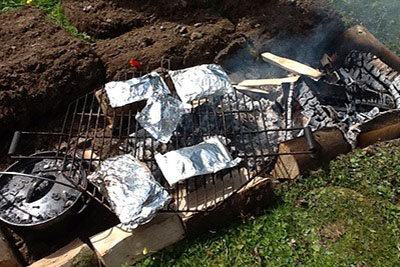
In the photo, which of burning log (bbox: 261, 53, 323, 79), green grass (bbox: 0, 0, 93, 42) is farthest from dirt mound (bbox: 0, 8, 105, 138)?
burning log (bbox: 261, 53, 323, 79)

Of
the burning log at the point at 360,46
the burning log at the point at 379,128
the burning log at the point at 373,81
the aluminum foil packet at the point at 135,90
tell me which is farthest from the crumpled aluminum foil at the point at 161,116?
the burning log at the point at 360,46

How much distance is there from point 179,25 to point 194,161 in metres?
2.08

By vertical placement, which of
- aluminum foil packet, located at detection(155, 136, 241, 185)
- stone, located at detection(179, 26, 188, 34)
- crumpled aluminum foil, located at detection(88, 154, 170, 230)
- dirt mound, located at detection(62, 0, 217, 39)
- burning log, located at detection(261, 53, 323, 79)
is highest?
dirt mound, located at detection(62, 0, 217, 39)

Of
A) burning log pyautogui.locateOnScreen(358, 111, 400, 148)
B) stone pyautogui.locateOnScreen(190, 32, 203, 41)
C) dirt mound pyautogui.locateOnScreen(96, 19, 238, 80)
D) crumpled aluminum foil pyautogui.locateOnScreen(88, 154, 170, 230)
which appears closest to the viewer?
crumpled aluminum foil pyautogui.locateOnScreen(88, 154, 170, 230)

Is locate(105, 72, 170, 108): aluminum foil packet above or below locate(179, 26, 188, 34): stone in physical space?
below

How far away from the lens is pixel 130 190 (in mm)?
3211

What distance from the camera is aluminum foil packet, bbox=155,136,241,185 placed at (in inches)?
130

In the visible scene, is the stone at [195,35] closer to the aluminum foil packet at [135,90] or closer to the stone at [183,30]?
the stone at [183,30]

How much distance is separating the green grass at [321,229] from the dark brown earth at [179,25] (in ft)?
5.63

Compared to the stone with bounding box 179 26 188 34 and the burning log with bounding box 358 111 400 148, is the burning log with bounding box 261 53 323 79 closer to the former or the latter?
the burning log with bounding box 358 111 400 148

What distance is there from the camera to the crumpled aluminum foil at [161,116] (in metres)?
3.64

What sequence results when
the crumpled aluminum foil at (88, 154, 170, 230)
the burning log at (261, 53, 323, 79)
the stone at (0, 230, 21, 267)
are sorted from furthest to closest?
the burning log at (261, 53, 323, 79), the stone at (0, 230, 21, 267), the crumpled aluminum foil at (88, 154, 170, 230)

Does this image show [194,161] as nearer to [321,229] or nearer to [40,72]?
[321,229]

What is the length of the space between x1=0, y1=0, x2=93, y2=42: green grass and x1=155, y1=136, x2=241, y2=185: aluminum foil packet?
224 cm
